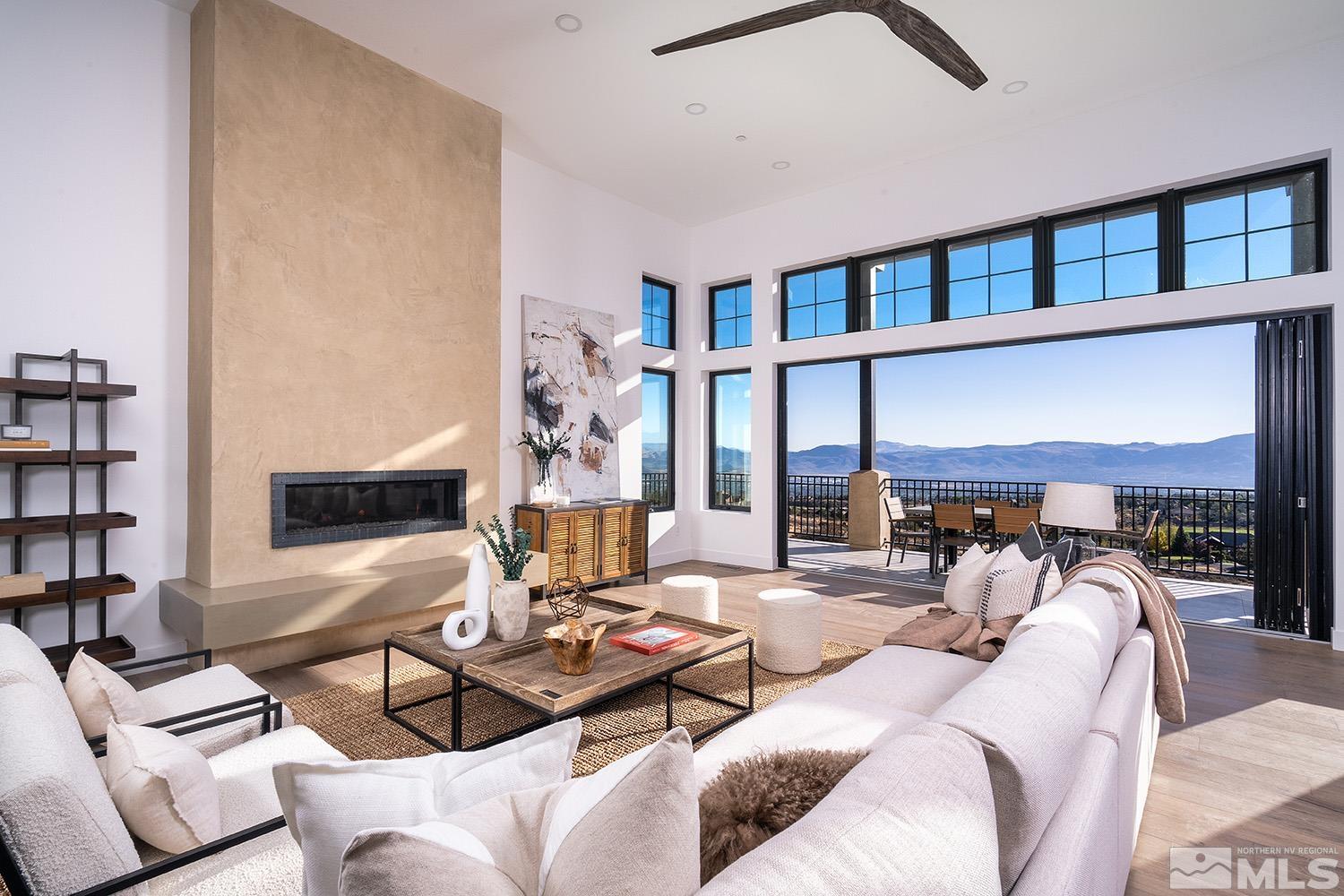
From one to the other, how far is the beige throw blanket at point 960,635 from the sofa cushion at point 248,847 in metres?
2.35

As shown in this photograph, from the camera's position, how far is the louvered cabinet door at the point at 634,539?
5855 millimetres

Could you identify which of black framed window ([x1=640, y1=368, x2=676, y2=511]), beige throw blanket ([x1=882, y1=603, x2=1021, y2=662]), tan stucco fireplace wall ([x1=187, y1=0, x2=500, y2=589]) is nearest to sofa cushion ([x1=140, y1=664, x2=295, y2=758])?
tan stucco fireplace wall ([x1=187, y1=0, x2=500, y2=589])

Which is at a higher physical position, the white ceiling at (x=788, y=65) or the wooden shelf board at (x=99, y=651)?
the white ceiling at (x=788, y=65)

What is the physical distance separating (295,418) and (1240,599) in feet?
24.9

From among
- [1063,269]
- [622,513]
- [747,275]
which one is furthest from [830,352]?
[622,513]

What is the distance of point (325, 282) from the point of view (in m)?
4.08

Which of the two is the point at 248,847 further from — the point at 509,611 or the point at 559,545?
the point at 559,545

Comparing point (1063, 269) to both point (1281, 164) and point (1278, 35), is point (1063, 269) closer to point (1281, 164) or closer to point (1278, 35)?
point (1281, 164)

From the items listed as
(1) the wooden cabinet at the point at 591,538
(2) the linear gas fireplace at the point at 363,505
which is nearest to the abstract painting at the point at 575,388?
(1) the wooden cabinet at the point at 591,538

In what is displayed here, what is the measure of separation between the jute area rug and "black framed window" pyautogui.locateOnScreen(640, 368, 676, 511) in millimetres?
3380

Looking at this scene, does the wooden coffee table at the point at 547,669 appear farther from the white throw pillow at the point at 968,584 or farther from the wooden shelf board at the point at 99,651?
the wooden shelf board at the point at 99,651

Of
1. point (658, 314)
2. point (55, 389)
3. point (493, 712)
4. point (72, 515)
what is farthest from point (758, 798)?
point (658, 314)

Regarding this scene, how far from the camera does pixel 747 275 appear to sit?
701 centimetres

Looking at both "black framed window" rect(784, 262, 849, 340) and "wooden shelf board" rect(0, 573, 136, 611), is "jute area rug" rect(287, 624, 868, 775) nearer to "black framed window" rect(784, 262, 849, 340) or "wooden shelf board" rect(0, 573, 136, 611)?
"wooden shelf board" rect(0, 573, 136, 611)
